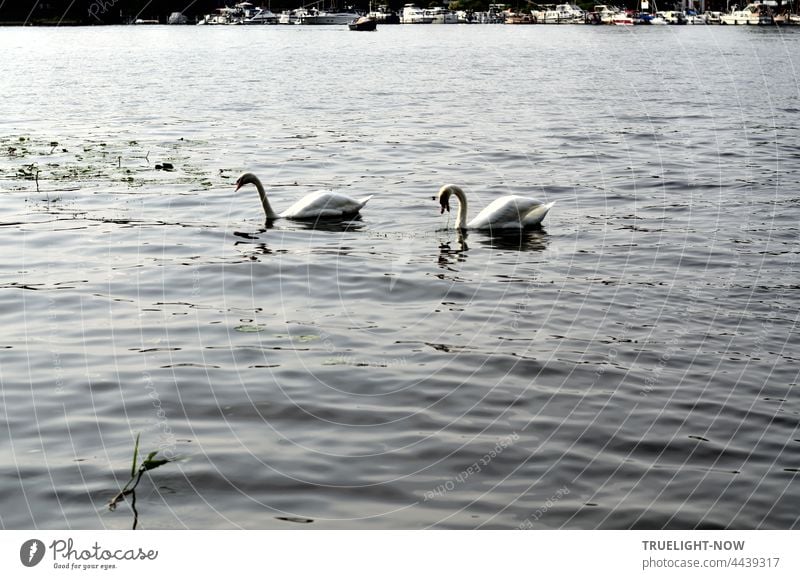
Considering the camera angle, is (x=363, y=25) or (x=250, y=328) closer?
(x=250, y=328)

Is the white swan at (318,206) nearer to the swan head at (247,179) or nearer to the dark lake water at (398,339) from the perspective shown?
the swan head at (247,179)

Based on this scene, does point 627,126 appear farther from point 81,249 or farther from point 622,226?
point 81,249

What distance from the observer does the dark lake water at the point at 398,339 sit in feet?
30.8

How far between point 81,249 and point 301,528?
35.7 feet

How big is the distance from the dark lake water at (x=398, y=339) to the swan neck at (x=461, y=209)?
0.36 metres

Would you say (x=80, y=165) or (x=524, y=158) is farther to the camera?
(x=524, y=158)

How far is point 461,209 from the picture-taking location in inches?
782

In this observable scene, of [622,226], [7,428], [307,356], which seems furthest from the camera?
[622,226]

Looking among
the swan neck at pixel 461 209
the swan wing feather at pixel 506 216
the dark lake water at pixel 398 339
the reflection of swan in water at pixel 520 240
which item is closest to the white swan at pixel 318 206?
the dark lake water at pixel 398 339

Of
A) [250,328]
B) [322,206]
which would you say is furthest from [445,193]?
[250,328]

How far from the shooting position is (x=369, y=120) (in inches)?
1570

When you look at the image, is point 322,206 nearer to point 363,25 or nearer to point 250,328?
point 250,328

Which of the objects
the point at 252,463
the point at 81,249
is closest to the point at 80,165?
the point at 81,249

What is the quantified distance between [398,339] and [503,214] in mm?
6850
